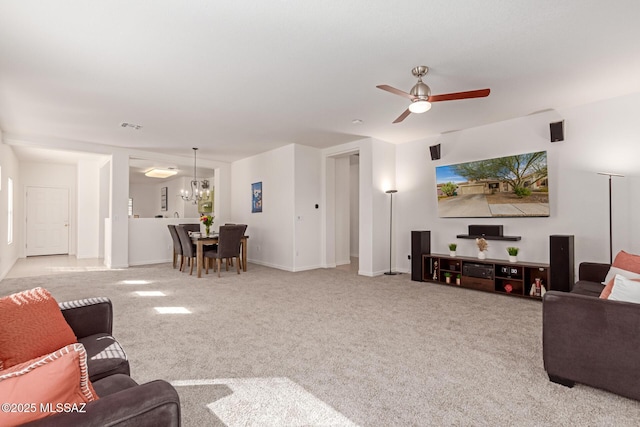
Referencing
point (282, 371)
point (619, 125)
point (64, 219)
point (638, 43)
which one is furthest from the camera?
point (64, 219)

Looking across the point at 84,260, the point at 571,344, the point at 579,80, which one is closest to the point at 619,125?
the point at 579,80

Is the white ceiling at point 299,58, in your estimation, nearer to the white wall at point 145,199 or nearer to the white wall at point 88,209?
the white wall at point 88,209

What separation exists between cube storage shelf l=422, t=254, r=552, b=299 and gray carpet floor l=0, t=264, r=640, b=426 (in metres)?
0.24

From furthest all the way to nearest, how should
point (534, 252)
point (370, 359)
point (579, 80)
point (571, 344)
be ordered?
point (534, 252) → point (579, 80) → point (370, 359) → point (571, 344)

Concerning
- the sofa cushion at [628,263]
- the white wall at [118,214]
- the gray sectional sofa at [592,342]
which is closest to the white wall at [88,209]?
the white wall at [118,214]

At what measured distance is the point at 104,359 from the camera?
145 cm

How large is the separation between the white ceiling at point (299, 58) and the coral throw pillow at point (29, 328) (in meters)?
1.99

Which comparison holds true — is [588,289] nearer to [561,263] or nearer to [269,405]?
[561,263]

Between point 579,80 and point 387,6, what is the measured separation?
2.57m

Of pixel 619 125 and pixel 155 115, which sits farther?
pixel 155 115

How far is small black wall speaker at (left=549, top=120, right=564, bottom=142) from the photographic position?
4270 millimetres

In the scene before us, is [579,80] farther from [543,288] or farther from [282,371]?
[282,371]

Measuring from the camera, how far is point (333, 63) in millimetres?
3088

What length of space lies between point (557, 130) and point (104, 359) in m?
5.27
